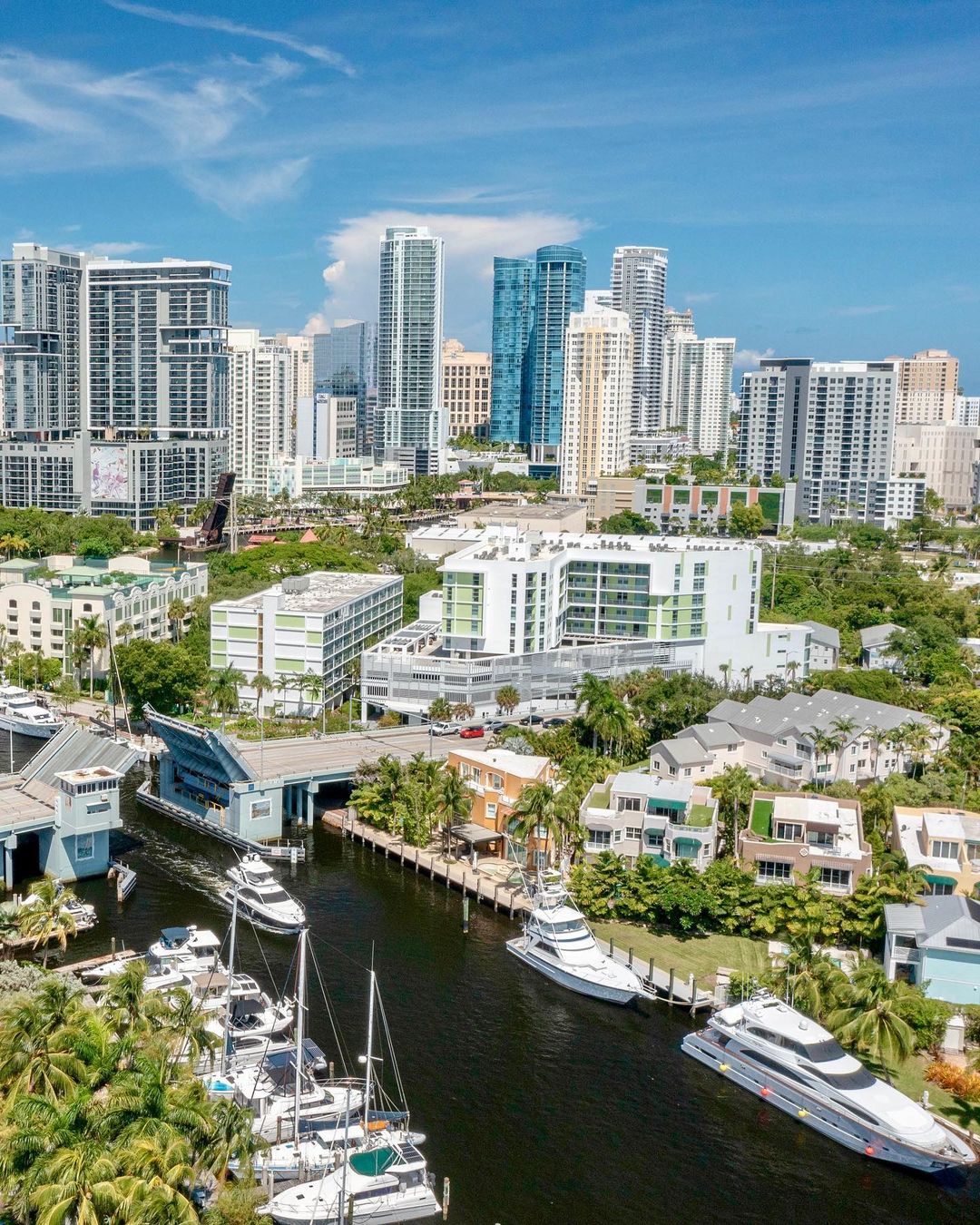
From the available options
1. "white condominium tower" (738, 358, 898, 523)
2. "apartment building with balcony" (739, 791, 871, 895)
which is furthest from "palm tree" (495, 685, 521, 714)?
"white condominium tower" (738, 358, 898, 523)

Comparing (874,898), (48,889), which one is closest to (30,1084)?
(48,889)

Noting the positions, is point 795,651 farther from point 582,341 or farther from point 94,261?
point 94,261

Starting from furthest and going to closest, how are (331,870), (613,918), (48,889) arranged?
(331,870), (613,918), (48,889)

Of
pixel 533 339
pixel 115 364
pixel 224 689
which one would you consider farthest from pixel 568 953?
pixel 533 339

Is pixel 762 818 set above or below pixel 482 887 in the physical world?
above

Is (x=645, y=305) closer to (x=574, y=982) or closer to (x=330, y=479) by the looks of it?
(x=330, y=479)

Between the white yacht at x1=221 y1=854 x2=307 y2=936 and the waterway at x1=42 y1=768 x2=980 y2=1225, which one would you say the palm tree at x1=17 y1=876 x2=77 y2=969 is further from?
the white yacht at x1=221 y1=854 x2=307 y2=936
